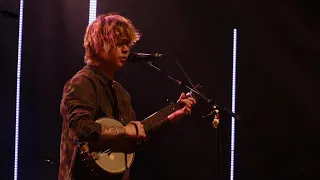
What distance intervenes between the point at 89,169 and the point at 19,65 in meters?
1.80

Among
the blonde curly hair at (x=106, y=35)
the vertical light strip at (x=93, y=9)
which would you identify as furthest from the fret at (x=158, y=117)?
the vertical light strip at (x=93, y=9)

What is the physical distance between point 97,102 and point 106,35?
0.40 metres

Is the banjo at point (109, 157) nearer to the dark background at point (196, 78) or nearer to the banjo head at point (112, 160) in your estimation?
the banjo head at point (112, 160)

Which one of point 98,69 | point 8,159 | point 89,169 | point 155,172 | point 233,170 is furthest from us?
point 233,170

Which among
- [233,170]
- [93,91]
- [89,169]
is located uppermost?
[93,91]

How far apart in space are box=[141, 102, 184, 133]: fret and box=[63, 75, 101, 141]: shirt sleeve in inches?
16.1

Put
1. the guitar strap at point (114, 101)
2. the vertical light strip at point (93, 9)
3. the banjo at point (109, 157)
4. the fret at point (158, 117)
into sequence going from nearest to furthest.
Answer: the banjo at point (109, 157) < the guitar strap at point (114, 101) < the fret at point (158, 117) < the vertical light strip at point (93, 9)

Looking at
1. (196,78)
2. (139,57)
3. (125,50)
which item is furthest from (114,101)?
(196,78)

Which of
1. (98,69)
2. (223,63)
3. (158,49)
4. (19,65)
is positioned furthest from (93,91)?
(223,63)

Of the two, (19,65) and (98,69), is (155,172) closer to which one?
(19,65)

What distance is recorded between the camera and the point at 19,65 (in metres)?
3.80

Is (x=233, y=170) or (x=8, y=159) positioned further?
(x=233, y=170)

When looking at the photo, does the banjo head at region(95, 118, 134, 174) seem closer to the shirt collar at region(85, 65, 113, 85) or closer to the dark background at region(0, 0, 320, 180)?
the shirt collar at region(85, 65, 113, 85)

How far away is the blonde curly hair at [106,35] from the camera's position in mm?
2529
